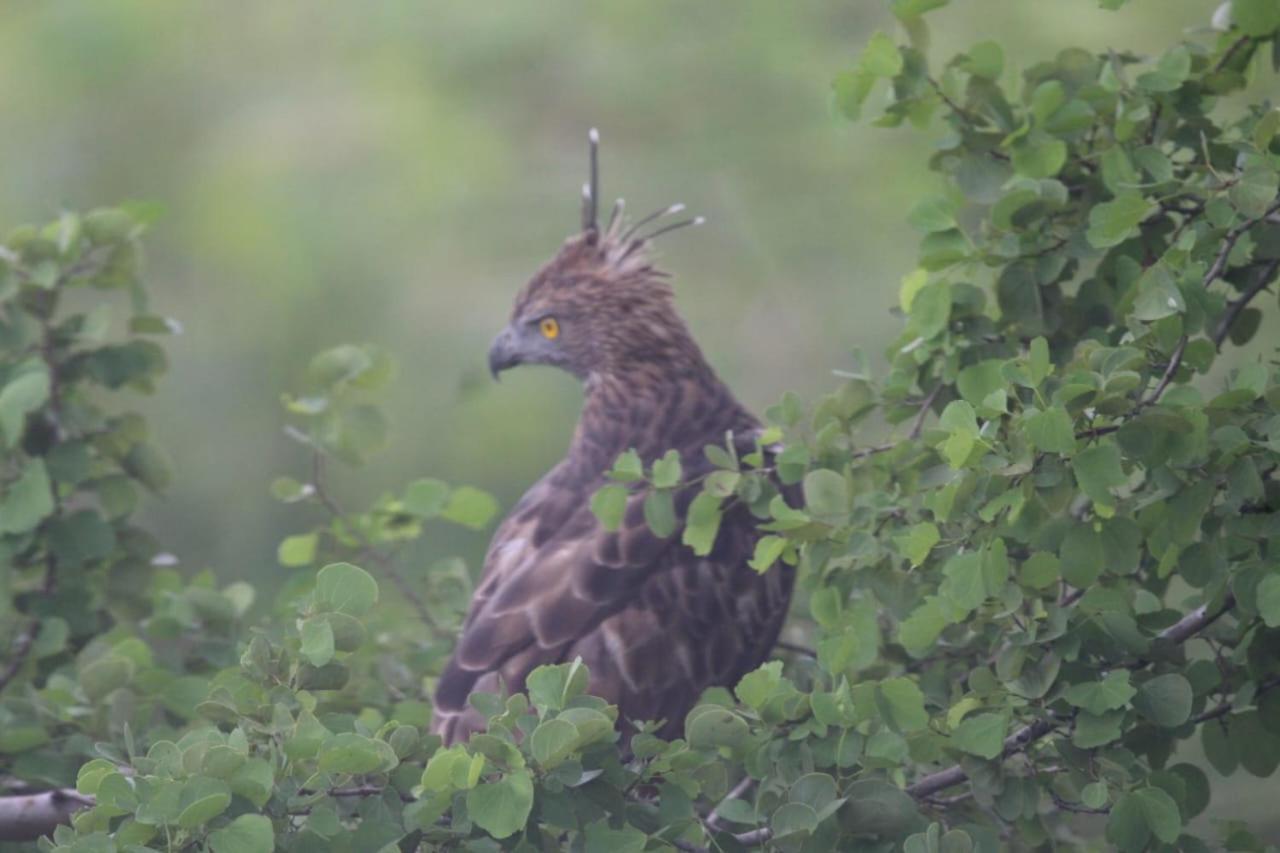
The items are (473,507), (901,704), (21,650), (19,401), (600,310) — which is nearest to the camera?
(901,704)

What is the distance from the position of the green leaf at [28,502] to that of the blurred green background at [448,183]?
5049 mm

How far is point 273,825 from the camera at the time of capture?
6.50 ft

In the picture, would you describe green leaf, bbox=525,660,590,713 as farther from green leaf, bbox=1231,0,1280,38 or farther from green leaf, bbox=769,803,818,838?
green leaf, bbox=1231,0,1280,38

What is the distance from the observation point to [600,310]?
435 cm

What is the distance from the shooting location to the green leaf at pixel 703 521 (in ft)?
8.47

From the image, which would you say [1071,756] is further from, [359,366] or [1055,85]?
[359,366]

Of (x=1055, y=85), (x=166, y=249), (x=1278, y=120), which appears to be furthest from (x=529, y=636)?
(x=166, y=249)

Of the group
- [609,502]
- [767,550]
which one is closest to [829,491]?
[767,550]

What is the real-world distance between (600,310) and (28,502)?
1737mm

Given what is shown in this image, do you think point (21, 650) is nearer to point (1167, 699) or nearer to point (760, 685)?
point (760, 685)

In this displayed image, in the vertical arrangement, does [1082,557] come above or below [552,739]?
above

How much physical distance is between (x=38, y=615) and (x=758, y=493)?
162 cm

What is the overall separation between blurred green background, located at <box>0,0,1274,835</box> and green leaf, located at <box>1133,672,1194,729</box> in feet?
20.3

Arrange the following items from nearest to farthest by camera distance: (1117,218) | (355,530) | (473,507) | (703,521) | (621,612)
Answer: (1117,218), (703,521), (473,507), (355,530), (621,612)
